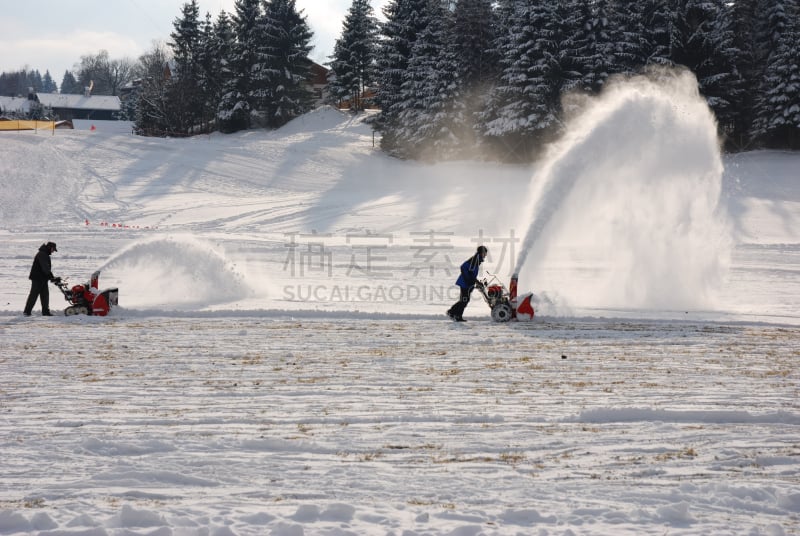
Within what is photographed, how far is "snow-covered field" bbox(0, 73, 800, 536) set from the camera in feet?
18.9

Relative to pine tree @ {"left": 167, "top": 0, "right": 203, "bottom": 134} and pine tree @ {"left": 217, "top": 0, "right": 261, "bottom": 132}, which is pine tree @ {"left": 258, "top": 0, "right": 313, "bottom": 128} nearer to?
pine tree @ {"left": 217, "top": 0, "right": 261, "bottom": 132}

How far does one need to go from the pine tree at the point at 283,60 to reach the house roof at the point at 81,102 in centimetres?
5673

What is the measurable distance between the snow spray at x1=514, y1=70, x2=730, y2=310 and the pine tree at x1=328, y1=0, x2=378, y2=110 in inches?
1612

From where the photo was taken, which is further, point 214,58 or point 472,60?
point 214,58

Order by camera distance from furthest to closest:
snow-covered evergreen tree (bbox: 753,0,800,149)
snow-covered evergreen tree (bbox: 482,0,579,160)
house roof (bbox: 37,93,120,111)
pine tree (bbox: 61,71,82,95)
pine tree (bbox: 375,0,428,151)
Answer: pine tree (bbox: 61,71,82,95) → house roof (bbox: 37,93,120,111) → pine tree (bbox: 375,0,428,151) → snow-covered evergreen tree (bbox: 482,0,579,160) → snow-covered evergreen tree (bbox: 753,0,800,149)

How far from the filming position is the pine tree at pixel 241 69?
168 feet

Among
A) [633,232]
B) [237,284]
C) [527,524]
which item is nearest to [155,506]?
[527,524]

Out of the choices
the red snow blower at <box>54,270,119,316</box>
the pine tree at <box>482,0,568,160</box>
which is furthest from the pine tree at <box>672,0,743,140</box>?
the red snow blower at <box>54,270,119,316</box>

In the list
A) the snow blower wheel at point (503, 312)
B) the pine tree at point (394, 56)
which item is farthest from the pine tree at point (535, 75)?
the snow blower wheel at point (503, 312)

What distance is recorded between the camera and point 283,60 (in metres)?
52.0

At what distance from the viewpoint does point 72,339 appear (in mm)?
11953

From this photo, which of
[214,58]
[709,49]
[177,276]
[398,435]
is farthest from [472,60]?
[398,435]

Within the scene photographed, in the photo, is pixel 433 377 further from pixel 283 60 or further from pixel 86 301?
pixel 283 60

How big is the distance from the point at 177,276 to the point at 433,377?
389 inches
